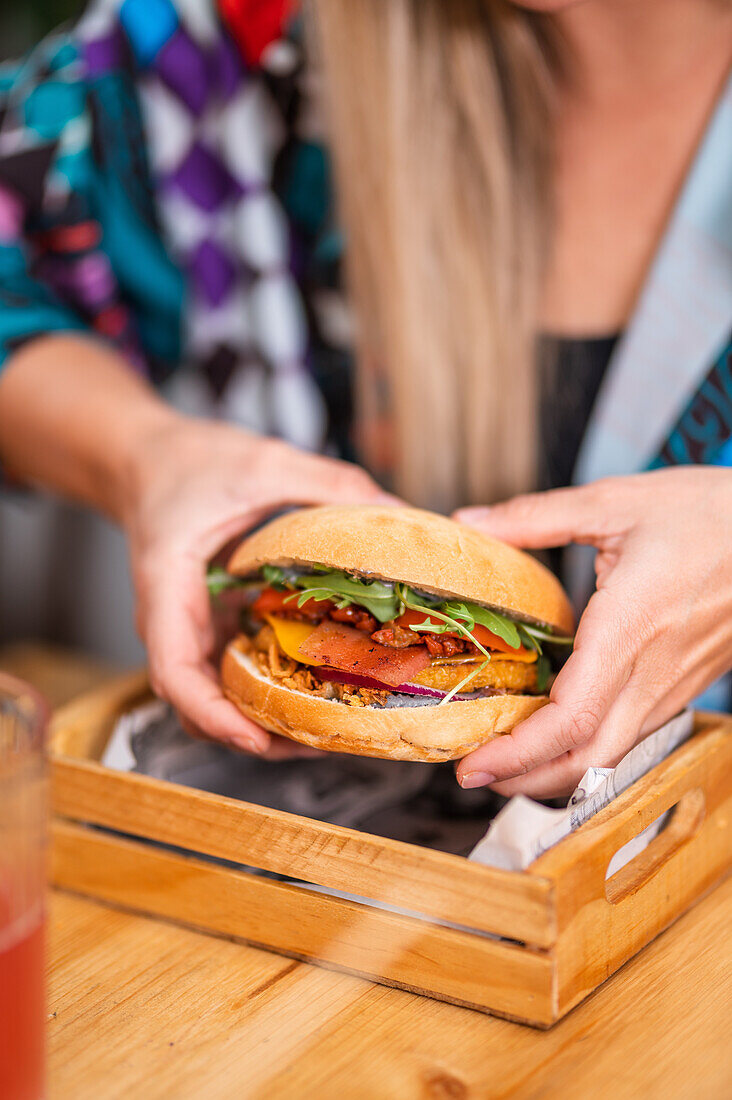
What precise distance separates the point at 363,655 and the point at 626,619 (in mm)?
250

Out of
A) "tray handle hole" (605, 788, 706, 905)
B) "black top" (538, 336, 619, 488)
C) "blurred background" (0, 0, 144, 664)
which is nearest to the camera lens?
"tray handle hole" (605, 788, 706, 905)

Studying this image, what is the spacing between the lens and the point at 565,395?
1589 millimetres

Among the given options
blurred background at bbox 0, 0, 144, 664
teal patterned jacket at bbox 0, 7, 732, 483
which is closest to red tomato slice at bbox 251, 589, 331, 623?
teal patterned jacket at bbox 0, 7, 732, 483

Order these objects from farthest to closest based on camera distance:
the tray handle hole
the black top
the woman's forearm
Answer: the black top < the woman's forearm < the tray handle hole

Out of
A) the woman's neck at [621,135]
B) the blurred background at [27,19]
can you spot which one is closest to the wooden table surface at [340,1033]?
the woman's neck at [621,135]

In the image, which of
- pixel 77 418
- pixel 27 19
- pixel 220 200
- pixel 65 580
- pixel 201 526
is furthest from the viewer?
pixel 27 19

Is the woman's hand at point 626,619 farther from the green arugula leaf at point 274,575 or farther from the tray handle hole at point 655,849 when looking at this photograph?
the green arugula leaf at point 274,575

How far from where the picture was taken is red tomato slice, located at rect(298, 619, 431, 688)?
990 mm

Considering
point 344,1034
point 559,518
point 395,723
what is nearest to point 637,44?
point 559,518

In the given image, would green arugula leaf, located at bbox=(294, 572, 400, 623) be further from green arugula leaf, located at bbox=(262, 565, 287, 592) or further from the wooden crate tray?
the wooden crate tray

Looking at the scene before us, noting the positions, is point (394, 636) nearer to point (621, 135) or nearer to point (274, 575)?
point (274, 575)

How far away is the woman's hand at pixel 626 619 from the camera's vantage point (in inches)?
36.7

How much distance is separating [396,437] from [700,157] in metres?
0.62

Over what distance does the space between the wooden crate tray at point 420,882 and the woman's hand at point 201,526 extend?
0.35 feet
